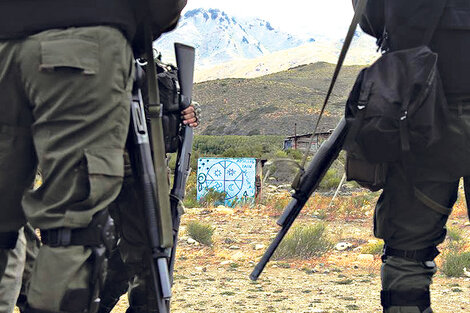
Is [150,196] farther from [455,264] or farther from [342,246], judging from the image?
[342,246]

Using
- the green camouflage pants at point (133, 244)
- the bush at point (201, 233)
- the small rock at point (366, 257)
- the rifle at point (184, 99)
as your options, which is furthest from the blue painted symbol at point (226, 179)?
the green camouflage pants at point (133, 244)

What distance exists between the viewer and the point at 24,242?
2.18 meters

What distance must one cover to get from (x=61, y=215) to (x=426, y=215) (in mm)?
1395

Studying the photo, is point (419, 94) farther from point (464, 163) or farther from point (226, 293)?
point (226, 293)

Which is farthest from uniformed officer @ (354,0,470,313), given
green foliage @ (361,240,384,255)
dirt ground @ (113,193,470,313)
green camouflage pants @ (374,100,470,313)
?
green foliage @ (361,240,384,255)

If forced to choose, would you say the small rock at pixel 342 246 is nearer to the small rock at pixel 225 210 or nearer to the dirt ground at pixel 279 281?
the dirt ground at pixel 279 281

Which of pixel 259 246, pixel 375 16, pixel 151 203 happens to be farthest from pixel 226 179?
pixel 151 203

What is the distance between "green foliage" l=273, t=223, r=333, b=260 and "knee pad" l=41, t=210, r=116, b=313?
3.74 meters

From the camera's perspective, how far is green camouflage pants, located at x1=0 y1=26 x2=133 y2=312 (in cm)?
167

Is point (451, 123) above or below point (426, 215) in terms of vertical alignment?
above

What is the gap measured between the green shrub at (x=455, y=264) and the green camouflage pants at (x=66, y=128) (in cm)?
364

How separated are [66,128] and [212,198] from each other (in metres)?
7.82

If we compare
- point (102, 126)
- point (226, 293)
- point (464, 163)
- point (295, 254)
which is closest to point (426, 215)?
point (464, 163)

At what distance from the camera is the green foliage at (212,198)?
9.38 metres
